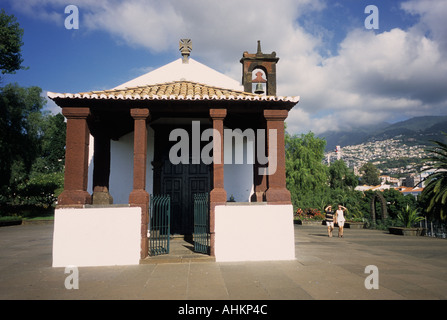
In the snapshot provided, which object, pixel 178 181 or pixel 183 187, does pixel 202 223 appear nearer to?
pixel 183 187

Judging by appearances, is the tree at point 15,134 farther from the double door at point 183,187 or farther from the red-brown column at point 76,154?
the red-brown column at point 76,154

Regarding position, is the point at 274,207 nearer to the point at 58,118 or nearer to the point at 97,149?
the point at 97,149

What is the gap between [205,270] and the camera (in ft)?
19.8

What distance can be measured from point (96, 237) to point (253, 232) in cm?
362

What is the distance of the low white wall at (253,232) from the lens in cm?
700

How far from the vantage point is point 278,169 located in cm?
752

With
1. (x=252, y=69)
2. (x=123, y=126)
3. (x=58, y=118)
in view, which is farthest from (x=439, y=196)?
(x=58, y=118)

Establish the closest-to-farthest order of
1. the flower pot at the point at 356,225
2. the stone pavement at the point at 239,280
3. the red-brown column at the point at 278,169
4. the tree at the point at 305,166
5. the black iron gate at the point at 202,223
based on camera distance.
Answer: the stone pavement at the point at 239,280 → the red-brown column at the point at 278,169 → the black iron gate at the point at 202,223 → the flower pot at the point at 356,225 → the tree at the point at 305,166

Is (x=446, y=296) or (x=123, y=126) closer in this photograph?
(x=446, y=296)

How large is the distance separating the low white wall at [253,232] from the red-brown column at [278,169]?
0.80 feet

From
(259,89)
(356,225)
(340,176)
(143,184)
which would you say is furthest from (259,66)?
(340,176)

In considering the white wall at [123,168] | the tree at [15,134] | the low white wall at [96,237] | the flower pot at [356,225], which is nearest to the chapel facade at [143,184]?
the low white wall at [96,237]

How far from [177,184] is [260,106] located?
4328 mm

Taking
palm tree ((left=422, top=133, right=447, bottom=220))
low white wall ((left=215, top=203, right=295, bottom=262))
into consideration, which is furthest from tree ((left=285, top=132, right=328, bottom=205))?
low white wall ((left=215, top=203, right=295, bottom=262))
